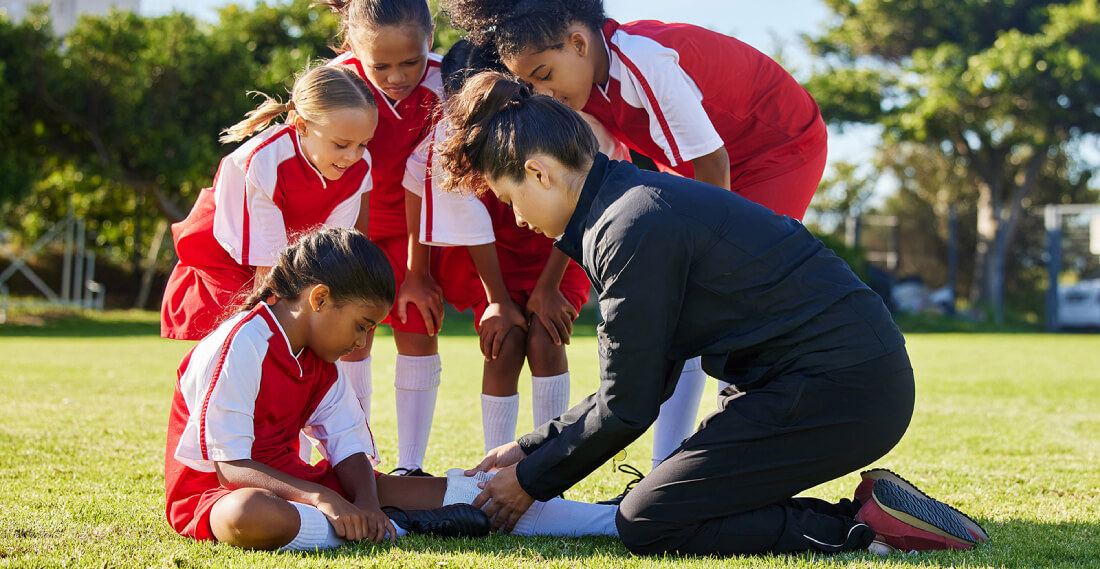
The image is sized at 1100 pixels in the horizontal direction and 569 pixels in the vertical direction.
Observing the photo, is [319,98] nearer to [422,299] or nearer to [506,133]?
[422,299]

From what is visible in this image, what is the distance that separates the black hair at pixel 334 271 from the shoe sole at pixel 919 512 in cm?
140

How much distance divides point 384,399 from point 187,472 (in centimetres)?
382

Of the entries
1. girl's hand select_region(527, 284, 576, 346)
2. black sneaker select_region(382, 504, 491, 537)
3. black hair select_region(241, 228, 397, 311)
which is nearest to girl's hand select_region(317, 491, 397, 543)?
black sneaker select_region(382, 504, 491, 537)

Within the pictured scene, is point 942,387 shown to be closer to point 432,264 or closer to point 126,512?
point 432,264

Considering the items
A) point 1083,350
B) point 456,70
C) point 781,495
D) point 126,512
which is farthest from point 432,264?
point 1083,350

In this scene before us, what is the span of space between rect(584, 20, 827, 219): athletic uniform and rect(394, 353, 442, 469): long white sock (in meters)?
1.14

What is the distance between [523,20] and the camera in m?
2.92

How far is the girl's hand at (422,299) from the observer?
136 inches

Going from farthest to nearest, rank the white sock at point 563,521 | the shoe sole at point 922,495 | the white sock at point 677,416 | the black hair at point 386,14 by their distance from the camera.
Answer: the white sock at point 677,416 → the black hair at point 386,14 → the white sock at point 563,521 → the shoe sole at point 922,495

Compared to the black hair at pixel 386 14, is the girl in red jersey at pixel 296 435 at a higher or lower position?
lower

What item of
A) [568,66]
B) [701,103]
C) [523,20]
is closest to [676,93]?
[701,103]

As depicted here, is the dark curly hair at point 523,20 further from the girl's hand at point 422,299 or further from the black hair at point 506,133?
the girl's hand at point 422,299

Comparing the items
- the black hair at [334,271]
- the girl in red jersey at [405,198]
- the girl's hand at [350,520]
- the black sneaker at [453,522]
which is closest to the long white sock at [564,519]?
the black sneaker at [453,522]

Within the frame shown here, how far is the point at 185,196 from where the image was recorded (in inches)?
674
